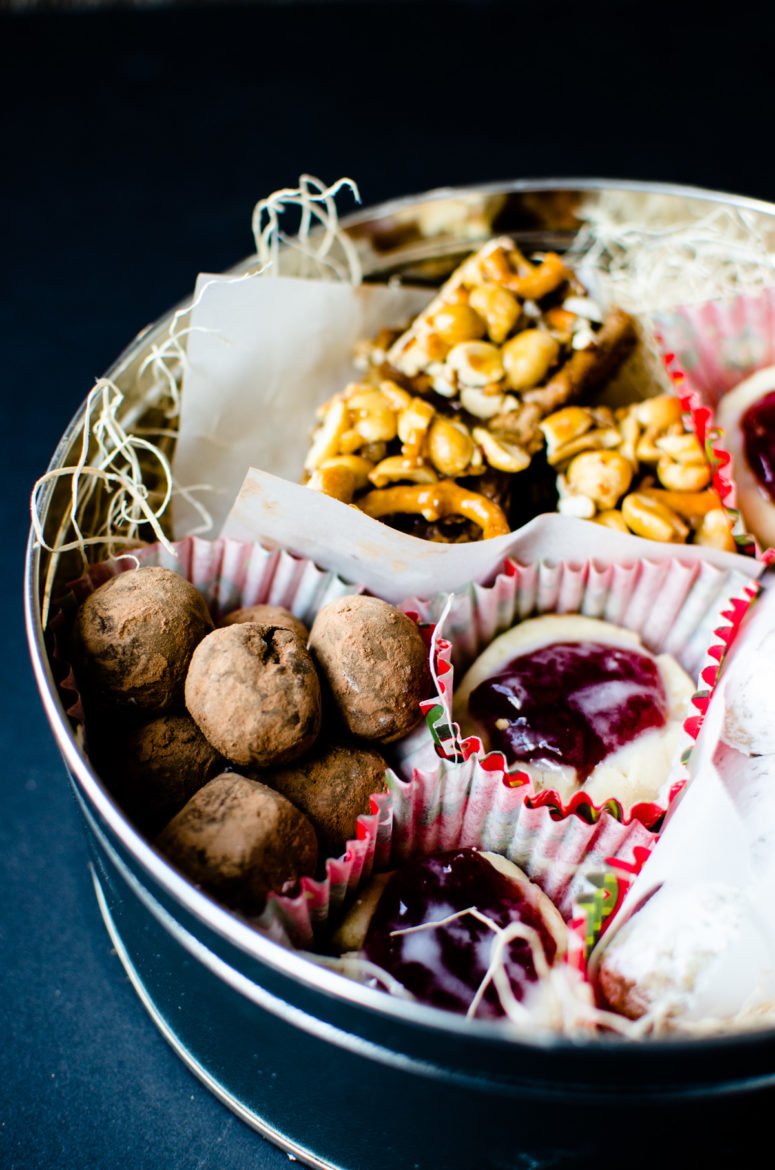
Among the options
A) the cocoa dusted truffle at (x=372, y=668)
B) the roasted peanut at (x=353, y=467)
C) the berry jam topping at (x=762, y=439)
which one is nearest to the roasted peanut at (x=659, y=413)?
the berry jam topping at (x=762, y=439)

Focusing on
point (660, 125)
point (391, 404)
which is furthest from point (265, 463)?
point (660, 125)

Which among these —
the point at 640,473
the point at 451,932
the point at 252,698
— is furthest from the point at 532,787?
the point at 640,473

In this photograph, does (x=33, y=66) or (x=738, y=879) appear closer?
(x=738, y=879)

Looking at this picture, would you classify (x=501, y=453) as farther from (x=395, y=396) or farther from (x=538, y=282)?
(x=538, y=282)

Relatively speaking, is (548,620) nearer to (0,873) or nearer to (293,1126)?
(293,1126)

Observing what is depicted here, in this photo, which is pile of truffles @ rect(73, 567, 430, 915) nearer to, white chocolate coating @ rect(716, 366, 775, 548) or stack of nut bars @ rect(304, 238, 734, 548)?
stack of nut bars @ rect(304, 238, 734, 548)

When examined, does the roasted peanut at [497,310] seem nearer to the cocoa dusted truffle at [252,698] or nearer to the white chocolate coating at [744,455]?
the white chocolate coating at [744,455]

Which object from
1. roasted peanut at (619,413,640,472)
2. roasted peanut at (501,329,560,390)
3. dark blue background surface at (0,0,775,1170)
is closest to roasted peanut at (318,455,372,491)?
roasted peanut at (501,329,560,390)
